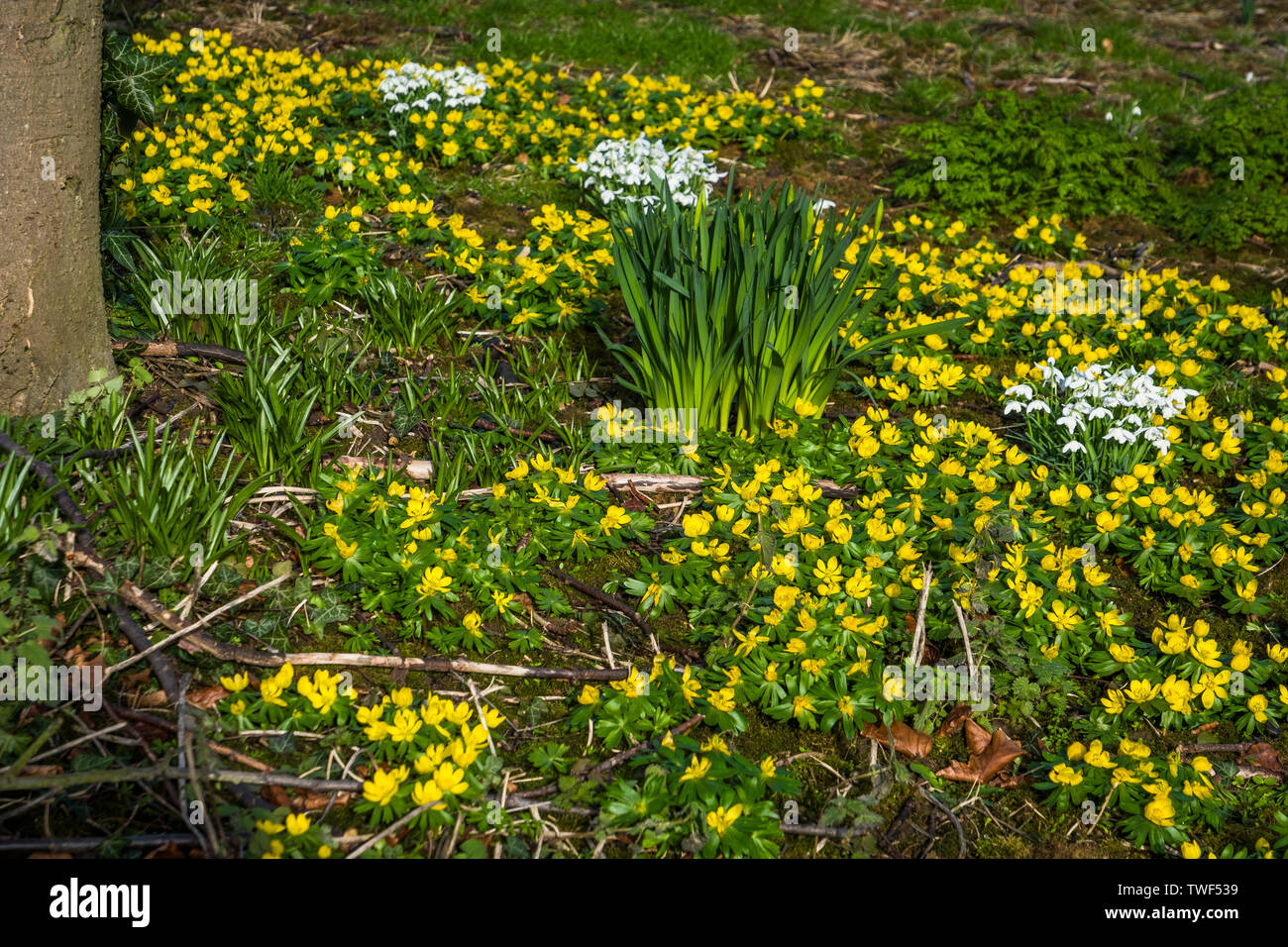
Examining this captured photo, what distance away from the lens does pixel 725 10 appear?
8016mm

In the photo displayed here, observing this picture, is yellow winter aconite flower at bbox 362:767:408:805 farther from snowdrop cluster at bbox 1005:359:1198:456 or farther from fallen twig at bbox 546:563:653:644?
snowdrop cluster at bbox 1005:359:1198:456

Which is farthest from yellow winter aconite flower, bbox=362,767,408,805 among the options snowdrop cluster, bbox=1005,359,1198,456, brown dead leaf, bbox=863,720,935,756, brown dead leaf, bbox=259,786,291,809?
snowdrop cluster, bbox=1005,359,1198,456

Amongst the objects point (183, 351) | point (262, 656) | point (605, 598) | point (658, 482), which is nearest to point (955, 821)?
point (605, 598)

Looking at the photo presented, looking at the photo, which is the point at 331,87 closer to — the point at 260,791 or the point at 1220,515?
the point at 260,791

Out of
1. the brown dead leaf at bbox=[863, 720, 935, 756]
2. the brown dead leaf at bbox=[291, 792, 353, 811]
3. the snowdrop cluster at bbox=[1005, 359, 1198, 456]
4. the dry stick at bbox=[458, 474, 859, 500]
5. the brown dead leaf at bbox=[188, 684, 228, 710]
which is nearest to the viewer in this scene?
the brown dead leaf at bbox=[291, 792, 353, 811]

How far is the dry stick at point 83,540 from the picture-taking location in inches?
99.8

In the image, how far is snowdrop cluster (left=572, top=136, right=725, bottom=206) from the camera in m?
4.59

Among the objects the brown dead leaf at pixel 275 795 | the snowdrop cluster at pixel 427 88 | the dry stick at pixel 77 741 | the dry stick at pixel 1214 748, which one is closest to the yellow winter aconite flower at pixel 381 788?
the brown dead leaf at pixel 275 795

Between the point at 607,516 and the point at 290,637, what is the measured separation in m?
0.97

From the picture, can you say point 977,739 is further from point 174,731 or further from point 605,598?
point 174,731

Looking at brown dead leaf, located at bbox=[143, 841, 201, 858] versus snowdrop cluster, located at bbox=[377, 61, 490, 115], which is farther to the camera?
snowdrop cluster, located at bbox=[377, 61, 490, 115]

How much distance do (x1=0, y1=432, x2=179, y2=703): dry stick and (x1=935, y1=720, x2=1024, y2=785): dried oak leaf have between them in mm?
1984

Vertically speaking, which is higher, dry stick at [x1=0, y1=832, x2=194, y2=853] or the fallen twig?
the fallen twig

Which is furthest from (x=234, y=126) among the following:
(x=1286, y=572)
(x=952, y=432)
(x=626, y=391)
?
(x=1286, y=572)
